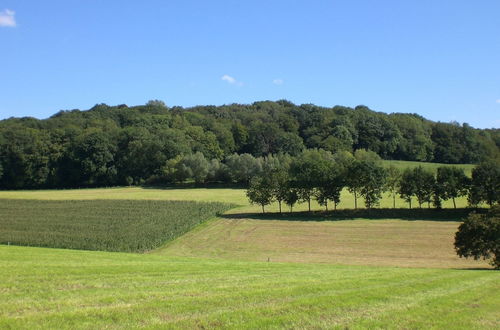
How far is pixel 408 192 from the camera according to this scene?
62281 mm

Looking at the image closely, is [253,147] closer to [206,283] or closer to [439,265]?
[439,265]

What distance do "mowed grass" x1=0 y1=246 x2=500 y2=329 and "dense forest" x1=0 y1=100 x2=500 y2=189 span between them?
291 ft

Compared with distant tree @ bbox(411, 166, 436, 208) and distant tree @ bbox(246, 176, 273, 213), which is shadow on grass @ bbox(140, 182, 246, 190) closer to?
distant tree @ bbox(246, 176, 273, 213)

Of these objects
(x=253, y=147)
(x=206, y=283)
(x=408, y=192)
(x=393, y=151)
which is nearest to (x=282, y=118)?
(x=253, y=147)

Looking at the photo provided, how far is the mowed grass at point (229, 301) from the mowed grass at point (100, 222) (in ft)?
89.0

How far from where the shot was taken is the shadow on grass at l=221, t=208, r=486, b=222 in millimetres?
58344

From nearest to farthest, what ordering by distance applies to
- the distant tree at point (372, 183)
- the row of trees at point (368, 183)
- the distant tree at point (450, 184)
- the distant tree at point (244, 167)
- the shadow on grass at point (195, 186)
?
the row of trees at point (368, 183) → the distant tree at point (450, 184) → the distant tree at point (372, 183) → the distant tree at point (244, 167) → the shadow on grass at point (195, 186)

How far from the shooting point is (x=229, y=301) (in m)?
11.6

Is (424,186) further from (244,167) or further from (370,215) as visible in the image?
(244,167)

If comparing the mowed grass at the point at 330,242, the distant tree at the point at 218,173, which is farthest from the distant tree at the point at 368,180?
the distant tree at the point at 218,173

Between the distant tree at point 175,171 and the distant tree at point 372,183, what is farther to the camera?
the distant tree at point 175,171

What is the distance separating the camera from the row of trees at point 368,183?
Result: 6009 cm

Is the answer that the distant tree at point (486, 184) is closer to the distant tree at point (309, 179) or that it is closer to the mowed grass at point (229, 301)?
the distant tree at point (309, 179)

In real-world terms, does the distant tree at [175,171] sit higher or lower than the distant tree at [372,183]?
higher
